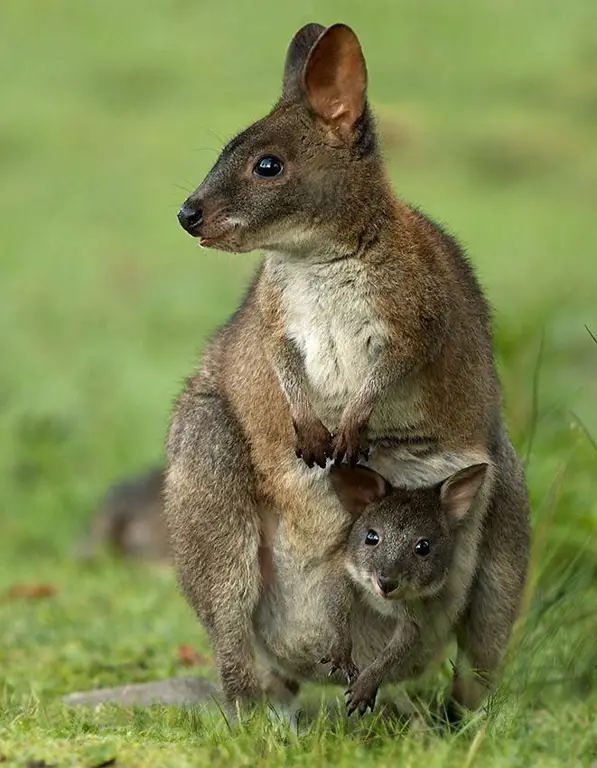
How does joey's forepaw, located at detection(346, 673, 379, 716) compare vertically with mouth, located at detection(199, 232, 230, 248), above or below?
below

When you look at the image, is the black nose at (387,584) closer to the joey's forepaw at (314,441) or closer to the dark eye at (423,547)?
the dark eye at (423,547)

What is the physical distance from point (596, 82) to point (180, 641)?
14345 mm

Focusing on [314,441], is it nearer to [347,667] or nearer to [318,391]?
[318,391]

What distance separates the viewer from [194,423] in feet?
18.4

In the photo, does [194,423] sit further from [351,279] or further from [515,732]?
[515,732]

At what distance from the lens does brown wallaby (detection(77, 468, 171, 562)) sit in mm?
10070

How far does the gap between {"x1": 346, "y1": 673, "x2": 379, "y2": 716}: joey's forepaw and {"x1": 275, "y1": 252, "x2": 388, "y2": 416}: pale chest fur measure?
0.83 meters

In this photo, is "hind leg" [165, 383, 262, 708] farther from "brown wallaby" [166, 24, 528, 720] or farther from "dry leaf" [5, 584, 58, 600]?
"dry leaf" [5, 584, 58, 600]

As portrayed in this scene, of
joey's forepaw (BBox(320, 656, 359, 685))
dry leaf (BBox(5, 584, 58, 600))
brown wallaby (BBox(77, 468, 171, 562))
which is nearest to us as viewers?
joey's forepaw (BBox(320, 656, 359, 685))

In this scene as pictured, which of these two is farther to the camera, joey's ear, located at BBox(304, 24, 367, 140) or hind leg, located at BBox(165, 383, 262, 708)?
hind leg, located at BBox(165, 383, 262, 708)

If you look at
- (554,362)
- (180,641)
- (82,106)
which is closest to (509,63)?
(82,106)

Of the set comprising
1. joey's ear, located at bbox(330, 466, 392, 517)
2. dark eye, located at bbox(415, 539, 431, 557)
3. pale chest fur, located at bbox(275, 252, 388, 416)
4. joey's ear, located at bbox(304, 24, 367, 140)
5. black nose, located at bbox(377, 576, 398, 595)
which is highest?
joey's ear, located at bbox(304, 24, 367, 140)

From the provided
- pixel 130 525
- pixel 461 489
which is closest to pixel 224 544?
pixel 461 489

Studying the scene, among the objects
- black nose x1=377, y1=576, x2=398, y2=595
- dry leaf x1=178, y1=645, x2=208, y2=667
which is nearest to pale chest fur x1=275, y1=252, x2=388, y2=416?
black nose x1=377, y1=576, x2=398, y2=595
